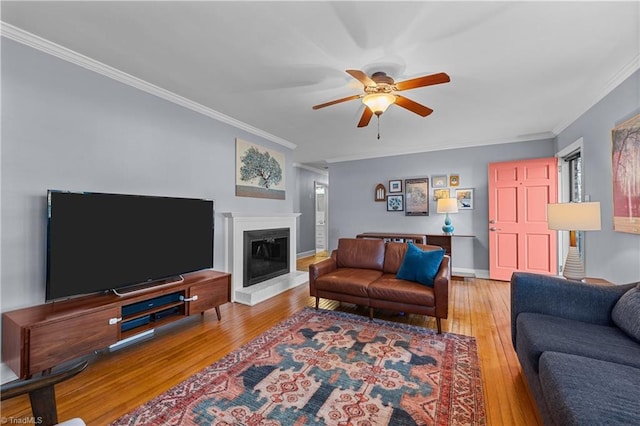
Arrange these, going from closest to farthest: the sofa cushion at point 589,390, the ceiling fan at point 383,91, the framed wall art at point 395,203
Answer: the sofa cushion at point 589,390, the ceiling fan at point 383,91, the framed wall art at point 395,203

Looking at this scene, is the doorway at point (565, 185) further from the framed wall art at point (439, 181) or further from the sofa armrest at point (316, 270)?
the sofa armrest at point (316, 270)

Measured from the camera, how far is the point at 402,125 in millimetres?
4082

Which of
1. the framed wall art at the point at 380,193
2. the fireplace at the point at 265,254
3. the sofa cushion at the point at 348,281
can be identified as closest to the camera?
the sofa cushion at the point at 348,281

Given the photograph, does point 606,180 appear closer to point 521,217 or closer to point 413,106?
point 521,217

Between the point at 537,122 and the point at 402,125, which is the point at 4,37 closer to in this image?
the point at 402,125

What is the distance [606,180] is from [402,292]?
2.39 m

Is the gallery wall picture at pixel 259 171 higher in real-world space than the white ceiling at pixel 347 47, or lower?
lower

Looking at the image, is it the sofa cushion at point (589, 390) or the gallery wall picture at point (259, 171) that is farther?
the gallery wall picture at point (259, 171)

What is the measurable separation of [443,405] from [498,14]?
100 inches

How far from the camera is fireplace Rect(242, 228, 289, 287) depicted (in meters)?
3.89

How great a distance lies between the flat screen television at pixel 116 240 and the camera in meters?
2.03

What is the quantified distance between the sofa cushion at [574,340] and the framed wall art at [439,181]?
12.2 ft

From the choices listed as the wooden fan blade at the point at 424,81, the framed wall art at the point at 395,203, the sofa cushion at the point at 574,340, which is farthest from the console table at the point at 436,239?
the wooden fan blade at the point at 424,81

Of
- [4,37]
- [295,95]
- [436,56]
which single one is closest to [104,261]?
[4,37]
